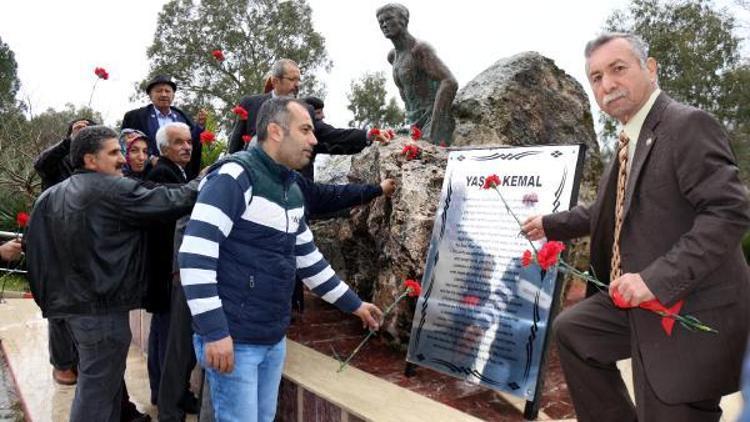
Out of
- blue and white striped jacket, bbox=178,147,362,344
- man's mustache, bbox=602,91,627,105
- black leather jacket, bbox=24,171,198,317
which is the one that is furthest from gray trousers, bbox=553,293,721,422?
black leather jacket, bbox=24,171,198,317

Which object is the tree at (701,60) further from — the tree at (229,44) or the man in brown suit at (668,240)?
the man in brown suit at (668,240)

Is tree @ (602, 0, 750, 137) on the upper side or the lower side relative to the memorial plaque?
upper

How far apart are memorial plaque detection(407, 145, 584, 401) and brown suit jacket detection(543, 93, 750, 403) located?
0.96 meters

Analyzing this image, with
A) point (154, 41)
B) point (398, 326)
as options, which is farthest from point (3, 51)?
point (398, 326)

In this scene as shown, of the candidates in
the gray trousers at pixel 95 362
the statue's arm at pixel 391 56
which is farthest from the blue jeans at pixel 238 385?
the statue's arm at pixel 391 56

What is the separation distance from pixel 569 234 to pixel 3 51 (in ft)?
120

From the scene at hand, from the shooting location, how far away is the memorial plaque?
3.20 m

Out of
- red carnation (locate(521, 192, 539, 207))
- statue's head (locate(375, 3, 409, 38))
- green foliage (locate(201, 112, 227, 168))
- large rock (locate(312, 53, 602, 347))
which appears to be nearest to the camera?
red carnation (locate(521, 192, 539, 207))

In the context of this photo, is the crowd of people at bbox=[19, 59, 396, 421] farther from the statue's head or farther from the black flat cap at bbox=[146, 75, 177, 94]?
the statue's head

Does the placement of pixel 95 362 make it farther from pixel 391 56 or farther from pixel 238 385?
pixel 391 56

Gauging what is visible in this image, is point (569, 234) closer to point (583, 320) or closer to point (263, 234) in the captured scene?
point (583, 320)

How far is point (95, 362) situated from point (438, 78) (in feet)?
13.1

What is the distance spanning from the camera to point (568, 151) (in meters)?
3.28

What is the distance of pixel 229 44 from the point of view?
25.6m
